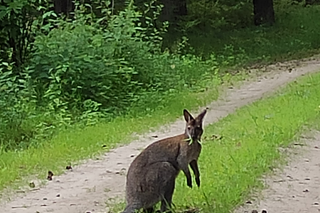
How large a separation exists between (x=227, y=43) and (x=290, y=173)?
50.1ft

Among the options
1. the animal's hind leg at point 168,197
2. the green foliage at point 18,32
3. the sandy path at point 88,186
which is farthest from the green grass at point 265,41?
the animal's hind leg at point 168,197

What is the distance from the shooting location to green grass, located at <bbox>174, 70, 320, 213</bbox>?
6.93m

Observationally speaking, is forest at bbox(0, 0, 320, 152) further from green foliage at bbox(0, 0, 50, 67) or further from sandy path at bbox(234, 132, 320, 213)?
sandy path at bbox(234, 132, 320, 213)

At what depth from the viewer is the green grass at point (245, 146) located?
22.7 ft

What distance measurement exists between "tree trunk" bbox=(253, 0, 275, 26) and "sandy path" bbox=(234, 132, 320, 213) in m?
16.6

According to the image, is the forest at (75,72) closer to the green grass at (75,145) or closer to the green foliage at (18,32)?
the green foliage at (18,32)

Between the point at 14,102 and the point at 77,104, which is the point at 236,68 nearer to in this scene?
the point at 77,104

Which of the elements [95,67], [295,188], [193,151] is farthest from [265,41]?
[193,151]

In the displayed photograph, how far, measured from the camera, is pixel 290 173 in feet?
26.4

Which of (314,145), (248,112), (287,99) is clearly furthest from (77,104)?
(314,145)

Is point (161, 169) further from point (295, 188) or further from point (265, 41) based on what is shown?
point (265, 41)

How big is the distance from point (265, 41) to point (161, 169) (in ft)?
58.0

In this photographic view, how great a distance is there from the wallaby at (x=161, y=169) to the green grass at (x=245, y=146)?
52cm

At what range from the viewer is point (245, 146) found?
905 centimetres
